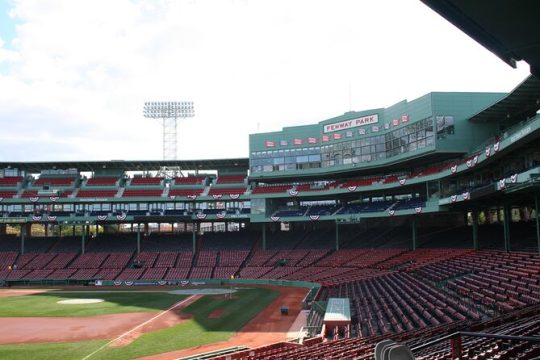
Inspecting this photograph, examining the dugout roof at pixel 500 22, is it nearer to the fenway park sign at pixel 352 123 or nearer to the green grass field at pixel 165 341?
the green grass field at pixel 165 341

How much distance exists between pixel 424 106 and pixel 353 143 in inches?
482

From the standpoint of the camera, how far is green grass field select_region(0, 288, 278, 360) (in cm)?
2888

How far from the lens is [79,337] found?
33.5 metres

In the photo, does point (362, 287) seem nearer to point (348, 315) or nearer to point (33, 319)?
point (348, 315)

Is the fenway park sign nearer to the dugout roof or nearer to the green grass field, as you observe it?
the green grass field

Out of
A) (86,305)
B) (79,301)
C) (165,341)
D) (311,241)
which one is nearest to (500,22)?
(165,341)

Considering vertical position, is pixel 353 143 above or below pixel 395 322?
above

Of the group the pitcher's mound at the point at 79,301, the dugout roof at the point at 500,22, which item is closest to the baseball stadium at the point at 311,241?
the dugout roof at the point at 500,22

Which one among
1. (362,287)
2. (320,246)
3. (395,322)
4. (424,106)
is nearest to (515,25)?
(395,322)

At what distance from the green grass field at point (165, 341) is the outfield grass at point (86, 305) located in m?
6.04

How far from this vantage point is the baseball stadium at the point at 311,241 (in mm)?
24469

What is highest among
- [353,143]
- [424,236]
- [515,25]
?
[353,143]

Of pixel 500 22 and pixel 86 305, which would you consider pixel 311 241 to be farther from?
pixel 500 22

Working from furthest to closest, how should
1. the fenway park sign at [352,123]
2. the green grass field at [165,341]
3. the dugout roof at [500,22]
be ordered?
the fenway park sign at [352,123], the green grass field at [165,341], the dugout roof at [500,22]
